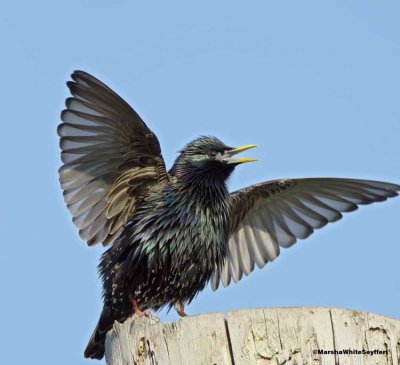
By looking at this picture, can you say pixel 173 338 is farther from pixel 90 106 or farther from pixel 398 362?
pixel 90 106

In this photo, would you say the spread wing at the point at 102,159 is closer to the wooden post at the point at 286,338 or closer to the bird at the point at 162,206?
the bird at the point at 162,206

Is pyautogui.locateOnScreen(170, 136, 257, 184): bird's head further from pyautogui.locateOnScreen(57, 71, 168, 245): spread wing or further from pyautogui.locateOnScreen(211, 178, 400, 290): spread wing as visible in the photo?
pyautogui.locateOnScreen(211, 178, 400, 290): spread wing

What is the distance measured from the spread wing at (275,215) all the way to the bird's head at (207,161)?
65cm

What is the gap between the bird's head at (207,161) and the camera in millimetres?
7355

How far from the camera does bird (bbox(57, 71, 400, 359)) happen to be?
6.96 metres

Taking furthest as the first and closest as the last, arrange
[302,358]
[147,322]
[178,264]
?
[178,264] → [147,322] → [302,358]

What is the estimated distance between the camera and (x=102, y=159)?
7551mm

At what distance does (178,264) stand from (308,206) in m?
1.64

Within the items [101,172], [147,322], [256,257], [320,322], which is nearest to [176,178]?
[101,172]

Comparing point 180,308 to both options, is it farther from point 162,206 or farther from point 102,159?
point 102,159

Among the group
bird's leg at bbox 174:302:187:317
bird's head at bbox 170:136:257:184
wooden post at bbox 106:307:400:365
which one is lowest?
wooden post at bbox 106:307:400:365

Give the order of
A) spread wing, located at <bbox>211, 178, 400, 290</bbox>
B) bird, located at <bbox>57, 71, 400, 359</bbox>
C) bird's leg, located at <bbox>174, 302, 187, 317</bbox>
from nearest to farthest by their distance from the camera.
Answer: bird, located at <bbox>57, 71, 400, 359</bbox> < bird's leg, located at <bbox>174, 302, 187, 317</bbox> < spread wing, located at <bbox>211, 178, 400, 290</bbox>

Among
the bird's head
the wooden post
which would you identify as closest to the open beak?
the bird's head

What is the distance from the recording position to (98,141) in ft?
24.7
